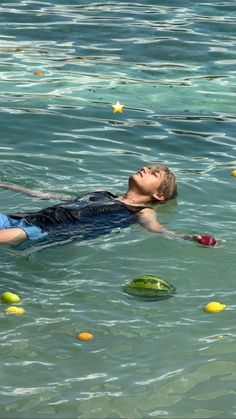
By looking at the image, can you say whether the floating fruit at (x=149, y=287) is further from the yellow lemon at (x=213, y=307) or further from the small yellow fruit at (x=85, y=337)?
the small yellow fruit at (x=85, y=337)

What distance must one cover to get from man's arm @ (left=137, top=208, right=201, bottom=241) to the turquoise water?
89 millimetres

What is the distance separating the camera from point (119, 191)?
9531 millimetres

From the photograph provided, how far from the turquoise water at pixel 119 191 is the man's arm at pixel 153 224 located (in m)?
0.09

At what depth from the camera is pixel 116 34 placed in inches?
648

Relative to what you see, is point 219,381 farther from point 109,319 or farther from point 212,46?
point 212,46

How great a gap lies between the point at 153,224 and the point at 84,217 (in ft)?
1.88

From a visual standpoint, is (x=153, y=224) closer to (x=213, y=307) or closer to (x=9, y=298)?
(x=213, y=307)

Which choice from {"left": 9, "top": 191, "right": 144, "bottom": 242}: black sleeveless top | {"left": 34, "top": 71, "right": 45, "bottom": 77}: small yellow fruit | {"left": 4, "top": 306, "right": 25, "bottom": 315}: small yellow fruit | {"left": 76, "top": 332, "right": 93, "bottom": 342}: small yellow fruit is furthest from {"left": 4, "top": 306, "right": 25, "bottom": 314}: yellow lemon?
{"left": 34, "top": 71, "right": 45, "bottom": 77}: small yellow fruit

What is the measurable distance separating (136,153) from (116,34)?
627cm

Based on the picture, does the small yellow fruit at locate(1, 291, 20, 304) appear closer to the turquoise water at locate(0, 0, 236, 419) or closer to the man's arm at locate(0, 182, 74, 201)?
the turquoise water at locate(0, 0, 236, 419)

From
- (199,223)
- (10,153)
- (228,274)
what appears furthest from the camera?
(10,153)

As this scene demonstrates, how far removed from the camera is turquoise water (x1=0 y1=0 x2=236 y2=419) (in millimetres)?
5973

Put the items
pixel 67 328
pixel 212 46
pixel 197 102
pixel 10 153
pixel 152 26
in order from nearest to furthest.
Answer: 1. pixel 67 328
2. pixel 10 153
3. pixel 197 102
4. pixel 212 46
5. pixel 152 26

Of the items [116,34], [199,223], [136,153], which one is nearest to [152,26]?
[116,34]
